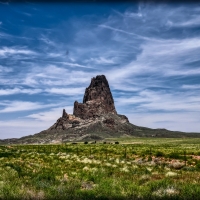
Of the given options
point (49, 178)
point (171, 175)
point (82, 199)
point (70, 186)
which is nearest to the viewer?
point (82, 199)

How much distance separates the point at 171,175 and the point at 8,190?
9794mm

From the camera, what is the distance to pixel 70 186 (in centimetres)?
1175

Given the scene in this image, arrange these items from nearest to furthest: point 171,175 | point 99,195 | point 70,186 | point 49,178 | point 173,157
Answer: point 99,195, point 70,186, point 49,178, point 171,175, point 173,157

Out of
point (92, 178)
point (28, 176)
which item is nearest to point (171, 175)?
point (92, 178)

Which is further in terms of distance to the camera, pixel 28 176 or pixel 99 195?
pixel 28 176

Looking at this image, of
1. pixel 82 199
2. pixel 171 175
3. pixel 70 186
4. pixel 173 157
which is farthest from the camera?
pixel 173 157

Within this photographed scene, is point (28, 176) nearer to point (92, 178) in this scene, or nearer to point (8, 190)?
point (92, 178)

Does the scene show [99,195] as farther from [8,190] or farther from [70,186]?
[8,190]

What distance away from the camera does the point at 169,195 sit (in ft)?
33.0

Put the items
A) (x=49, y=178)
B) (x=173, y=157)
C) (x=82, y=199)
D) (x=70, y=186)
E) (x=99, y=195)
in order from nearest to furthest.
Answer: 1. (x=82, y=199)
2. (x=99, y=195)
3. (x=70, y=186)
4. (x=49, y=178)
5. (x=173, y=157)

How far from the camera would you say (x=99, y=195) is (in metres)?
10.3

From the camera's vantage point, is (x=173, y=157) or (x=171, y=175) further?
(x=173, y=157)

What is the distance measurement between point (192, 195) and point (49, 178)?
7.55 metres

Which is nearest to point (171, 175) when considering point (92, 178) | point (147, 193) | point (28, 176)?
point (92, 178)
